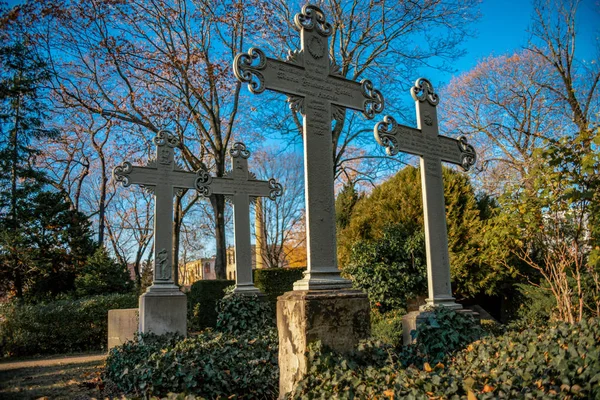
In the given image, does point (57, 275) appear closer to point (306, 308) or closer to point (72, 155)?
point (72, 155)

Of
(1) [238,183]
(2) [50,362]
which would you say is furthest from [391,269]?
(2) [50,362]

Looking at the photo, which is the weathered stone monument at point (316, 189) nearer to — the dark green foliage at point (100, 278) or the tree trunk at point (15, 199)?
the tree trunk at point (15, 199)

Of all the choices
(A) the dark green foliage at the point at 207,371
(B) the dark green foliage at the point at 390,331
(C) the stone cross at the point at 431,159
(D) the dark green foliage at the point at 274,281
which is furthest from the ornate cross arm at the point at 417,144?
(D) the dark green foliage at the point at 274,281

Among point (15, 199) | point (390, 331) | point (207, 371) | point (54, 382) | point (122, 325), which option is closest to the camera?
point (207, 371)

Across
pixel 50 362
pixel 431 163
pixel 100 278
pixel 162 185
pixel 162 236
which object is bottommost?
pixel 50 362

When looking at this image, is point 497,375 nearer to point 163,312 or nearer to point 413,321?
point 413,321

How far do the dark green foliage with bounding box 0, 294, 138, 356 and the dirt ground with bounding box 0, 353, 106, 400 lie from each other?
118 cm

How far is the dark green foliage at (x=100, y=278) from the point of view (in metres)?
14.8

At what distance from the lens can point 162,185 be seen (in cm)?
941

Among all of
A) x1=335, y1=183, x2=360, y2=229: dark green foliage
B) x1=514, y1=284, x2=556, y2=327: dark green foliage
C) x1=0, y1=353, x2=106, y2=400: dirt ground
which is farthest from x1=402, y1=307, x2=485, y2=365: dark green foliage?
x1=335, y1=183, x2=360, y2=229: dark green foliage

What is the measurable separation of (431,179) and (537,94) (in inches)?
516

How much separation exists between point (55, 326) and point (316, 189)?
9371mm

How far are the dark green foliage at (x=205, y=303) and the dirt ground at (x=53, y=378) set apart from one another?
2.91m

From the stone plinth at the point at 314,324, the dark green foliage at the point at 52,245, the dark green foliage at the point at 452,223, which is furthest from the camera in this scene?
the dark green foliage at the point at 52,245
